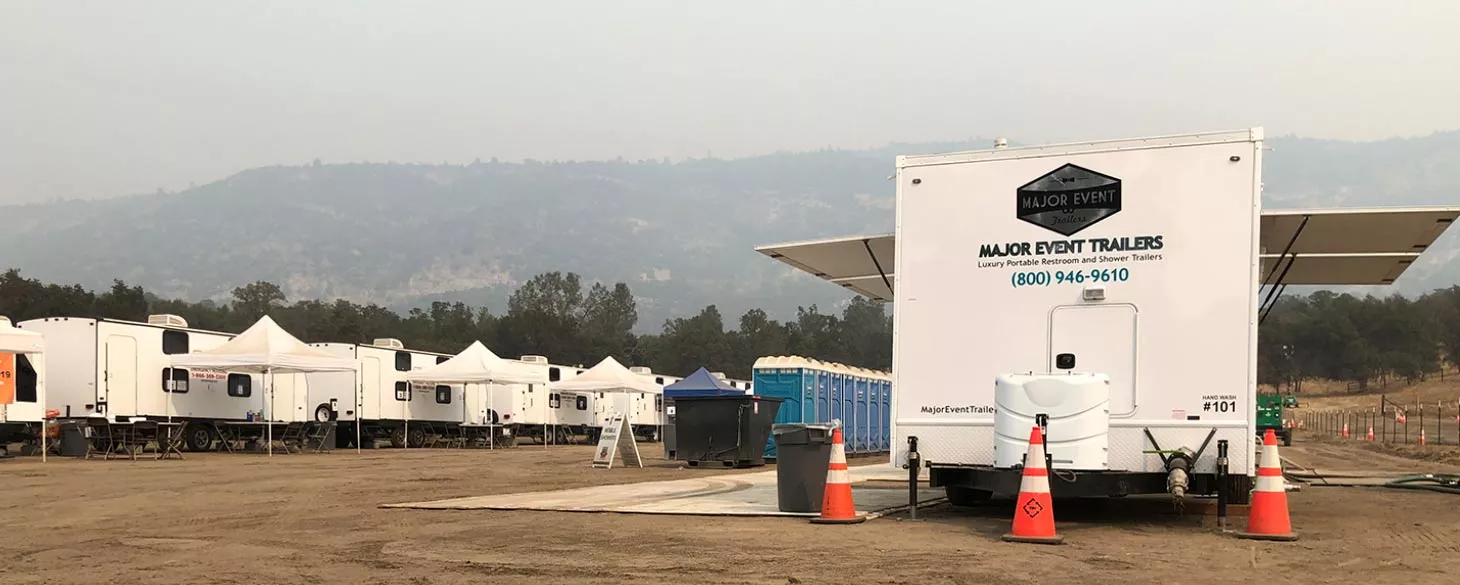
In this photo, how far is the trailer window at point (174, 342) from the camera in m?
26.1

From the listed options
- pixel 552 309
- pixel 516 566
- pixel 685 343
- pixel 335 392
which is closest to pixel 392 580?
pixel 516 566

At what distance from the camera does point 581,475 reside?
1919cm

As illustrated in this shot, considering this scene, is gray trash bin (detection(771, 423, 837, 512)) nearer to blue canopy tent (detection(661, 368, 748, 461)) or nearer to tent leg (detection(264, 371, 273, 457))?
blue canopy tent (detection(661, 368, 748, 461))

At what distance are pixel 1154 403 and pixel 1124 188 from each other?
5.48 ft

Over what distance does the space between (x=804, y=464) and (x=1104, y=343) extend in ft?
9.52

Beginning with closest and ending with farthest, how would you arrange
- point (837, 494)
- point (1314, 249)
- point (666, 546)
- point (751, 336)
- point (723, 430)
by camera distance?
point (666, 546)
point (837, 494)
point (1314, 249)
point (723, 430)
point (751, 336)

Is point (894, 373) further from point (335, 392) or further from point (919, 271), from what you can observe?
point (335, 392)

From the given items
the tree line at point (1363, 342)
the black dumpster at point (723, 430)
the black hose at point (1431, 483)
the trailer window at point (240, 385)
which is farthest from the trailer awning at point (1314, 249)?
the tree line at point (1363, 342)

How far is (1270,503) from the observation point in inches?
351

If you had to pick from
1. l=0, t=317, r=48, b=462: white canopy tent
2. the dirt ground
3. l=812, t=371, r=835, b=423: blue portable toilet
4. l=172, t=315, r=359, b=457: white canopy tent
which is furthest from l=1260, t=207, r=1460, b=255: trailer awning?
l=0, t=317, r=48, b=462: white canopy tent

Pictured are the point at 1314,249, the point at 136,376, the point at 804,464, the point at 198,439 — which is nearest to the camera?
the point at 804,464

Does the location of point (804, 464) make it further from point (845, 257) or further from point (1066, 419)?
point (1066, 419)

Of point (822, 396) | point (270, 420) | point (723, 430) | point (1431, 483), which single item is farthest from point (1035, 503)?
point (270, 420)

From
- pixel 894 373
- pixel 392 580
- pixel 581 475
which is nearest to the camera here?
pixel 392 580
